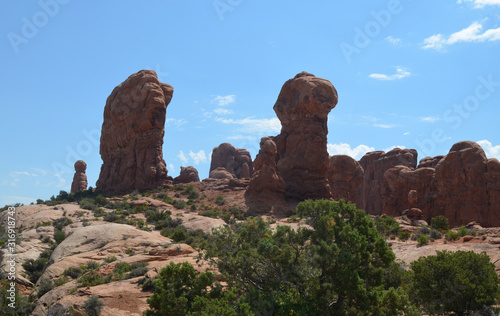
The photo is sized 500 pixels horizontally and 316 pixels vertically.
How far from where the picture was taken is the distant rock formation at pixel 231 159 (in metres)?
82.2

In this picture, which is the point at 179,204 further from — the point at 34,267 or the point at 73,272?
the point at 73,272

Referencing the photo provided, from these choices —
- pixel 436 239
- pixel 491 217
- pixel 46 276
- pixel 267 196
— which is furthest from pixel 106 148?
pixel 491 217

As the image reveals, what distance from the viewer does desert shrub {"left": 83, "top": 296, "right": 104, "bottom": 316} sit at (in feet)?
56.7

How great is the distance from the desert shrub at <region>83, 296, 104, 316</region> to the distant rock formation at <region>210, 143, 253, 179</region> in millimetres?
62924

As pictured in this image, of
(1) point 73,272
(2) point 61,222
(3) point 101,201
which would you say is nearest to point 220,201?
(3) point 101,201

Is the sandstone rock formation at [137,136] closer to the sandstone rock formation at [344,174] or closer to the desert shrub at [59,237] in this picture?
the desert shrub at [59,237]

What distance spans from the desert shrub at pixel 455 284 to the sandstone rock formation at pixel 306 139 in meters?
27.4

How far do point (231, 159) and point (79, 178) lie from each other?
2823 centimetres

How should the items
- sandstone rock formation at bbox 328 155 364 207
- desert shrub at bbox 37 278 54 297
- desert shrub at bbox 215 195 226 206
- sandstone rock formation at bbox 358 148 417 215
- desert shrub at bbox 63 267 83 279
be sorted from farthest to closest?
sandstone rock formation at bbox 358 148 417 215 → sandstone rock formation at bbox 328 155 364 207 → desert shrub at bbox 215 195 226 206 → desert shrub at bbox 63 267 83 279 → desert shrub at bbox 37 278 54 297

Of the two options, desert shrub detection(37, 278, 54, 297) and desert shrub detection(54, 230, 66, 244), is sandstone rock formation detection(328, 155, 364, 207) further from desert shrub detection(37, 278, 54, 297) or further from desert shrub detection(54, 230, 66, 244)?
desert shrub detection(37, 278, 54, 297)

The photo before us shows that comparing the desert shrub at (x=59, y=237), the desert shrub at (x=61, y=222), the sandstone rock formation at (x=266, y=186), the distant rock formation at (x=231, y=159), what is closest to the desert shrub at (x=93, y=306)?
the desert shrub at (x=59, y=237)

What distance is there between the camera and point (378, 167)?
77750mm

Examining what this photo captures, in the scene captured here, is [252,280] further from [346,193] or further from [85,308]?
[346,193]

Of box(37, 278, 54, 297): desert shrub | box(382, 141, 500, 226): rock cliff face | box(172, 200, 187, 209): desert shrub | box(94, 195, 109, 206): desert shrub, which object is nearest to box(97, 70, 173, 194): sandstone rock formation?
box(94, 195, 109, 206): desert shrub
